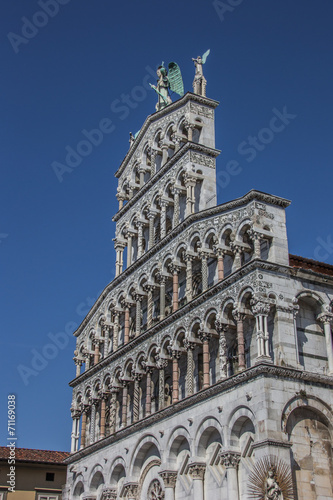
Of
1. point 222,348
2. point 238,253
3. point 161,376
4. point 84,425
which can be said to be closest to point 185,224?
point 238,253

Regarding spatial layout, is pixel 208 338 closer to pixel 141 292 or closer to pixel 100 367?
pixel 141 292

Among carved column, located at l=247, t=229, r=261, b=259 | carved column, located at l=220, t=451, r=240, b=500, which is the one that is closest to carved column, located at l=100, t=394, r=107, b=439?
carved column, located at l=220, t=451, r=240, b=500

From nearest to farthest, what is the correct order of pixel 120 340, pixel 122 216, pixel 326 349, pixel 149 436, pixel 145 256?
pixel 326 349 → pixel 149 436 → pixel 145 256 → pixel 120 340 → pixel 122 216

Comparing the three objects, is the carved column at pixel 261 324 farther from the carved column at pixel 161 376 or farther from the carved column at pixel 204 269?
the carved column at pixel 161 376

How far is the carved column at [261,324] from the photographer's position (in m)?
21.5

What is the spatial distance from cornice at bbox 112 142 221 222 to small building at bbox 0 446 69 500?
1504cm

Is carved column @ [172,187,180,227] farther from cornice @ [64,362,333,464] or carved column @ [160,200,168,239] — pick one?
cornice @ [64,362,333,464]

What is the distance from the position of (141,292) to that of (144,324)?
142 cm

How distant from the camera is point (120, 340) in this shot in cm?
3272

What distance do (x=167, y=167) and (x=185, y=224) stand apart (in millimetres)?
4512

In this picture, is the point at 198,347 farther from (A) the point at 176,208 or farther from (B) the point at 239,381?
(A) the point at 176,208

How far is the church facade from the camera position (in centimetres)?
2112

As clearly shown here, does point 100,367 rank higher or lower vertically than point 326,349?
higher

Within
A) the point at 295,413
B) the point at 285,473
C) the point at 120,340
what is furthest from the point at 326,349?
the point at 120,340
